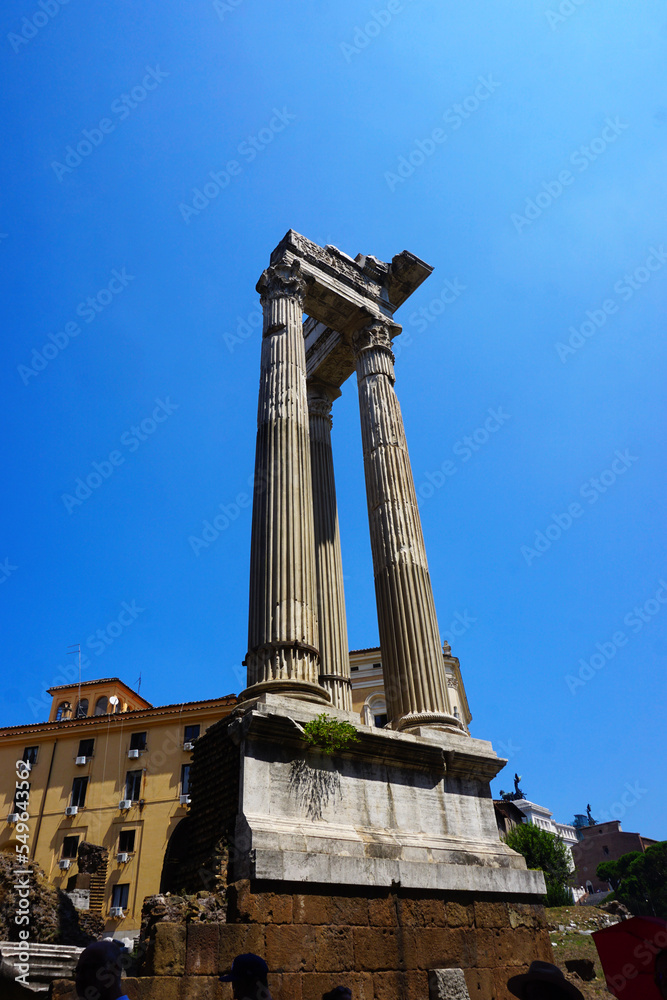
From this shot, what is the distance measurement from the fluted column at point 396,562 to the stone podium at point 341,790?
32mm

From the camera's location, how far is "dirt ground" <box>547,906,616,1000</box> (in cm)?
920

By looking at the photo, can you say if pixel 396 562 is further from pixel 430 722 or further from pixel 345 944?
pixel 345 944

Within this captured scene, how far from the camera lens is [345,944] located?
6.73 meters

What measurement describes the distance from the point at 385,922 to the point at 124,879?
26458mm

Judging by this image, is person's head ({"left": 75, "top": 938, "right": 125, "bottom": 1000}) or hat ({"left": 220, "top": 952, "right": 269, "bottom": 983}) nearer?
person's head ({"left": 75, "top": 938, "right": 125, "bottom": 1000})

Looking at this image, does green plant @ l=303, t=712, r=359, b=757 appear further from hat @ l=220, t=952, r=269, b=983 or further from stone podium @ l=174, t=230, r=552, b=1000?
hat @ l=220, t=952, r=269, b=983

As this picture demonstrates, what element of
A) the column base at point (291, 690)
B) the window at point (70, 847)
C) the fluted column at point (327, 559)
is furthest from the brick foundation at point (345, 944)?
the window at point (70, 847)

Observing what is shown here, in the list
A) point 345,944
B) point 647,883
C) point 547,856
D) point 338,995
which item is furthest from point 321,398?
point 647,883

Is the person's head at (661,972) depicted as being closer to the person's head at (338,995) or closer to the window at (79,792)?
the person's head at (338,995)

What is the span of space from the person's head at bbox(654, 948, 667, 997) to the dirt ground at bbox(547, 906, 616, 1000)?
7116mm

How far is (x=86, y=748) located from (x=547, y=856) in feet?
93.3

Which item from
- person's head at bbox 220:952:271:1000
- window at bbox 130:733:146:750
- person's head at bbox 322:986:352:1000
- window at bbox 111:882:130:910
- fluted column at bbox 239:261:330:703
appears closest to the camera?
person's head at bbox 220:952:271:1000

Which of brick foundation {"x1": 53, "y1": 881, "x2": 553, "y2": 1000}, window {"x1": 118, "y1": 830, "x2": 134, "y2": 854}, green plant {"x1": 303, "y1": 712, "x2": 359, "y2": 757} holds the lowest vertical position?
brick foundation {"x1": 53, "y1": 881, "x2": 553, "y2": 1000}

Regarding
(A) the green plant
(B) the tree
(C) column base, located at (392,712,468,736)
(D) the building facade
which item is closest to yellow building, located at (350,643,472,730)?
(B) the tree
